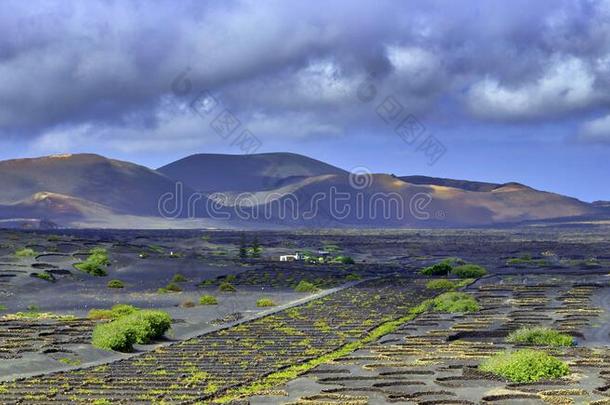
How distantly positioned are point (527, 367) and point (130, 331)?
1857 cm

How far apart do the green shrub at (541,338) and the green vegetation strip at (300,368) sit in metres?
6.49

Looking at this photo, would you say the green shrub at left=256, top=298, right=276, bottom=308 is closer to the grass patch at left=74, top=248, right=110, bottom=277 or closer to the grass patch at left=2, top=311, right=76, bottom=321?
the grass patch at left=2, top=311, right=76, bottom=321

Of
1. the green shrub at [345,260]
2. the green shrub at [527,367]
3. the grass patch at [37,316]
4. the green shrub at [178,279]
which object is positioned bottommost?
the grass patch at [37,316]

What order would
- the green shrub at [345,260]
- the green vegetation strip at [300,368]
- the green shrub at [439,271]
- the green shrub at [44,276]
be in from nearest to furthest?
the green vegetation strip at [300,368], the green shrub at [44,276], the green shrub at [439,271], the green shrub at [345,260]

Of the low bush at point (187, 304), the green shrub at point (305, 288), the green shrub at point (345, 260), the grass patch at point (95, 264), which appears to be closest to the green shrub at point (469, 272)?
the green shrub at point (305, 288)

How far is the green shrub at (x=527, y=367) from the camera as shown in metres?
30.8

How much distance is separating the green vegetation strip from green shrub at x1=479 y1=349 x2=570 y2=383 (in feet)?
21.9

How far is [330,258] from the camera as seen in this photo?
5354 inches

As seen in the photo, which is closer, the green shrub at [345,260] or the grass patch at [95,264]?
the grass patch at [95,264]

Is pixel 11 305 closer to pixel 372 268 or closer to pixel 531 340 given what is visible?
pixel 531 340

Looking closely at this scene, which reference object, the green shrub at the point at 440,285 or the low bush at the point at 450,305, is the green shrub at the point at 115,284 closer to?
the green shrub at the point at 440,285

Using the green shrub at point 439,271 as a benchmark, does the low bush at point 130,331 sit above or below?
below

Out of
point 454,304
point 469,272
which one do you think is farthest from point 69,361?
point 469,272

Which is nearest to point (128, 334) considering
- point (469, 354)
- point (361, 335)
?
point (361, 335)
